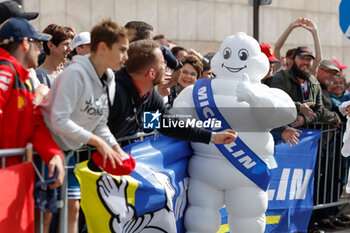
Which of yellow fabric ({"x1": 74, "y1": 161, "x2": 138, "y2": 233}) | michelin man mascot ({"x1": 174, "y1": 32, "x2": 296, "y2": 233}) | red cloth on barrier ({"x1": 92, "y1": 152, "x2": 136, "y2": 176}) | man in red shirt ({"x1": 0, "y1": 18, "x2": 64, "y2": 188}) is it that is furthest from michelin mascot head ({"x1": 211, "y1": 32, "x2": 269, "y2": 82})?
man in red shirt ({"x1": 0, "y1": 18, "x2": 64, "y2": 188})

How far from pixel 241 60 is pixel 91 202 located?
6.51 ft

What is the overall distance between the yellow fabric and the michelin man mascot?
1.10 metres

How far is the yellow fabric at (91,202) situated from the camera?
4.64 meters

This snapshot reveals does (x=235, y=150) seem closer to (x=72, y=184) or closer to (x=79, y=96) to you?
(x=72, y=184)

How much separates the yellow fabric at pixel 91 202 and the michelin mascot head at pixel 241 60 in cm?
162

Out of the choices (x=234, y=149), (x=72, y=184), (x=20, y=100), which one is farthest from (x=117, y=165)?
(x=234, y=149)

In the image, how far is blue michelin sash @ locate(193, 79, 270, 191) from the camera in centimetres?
557

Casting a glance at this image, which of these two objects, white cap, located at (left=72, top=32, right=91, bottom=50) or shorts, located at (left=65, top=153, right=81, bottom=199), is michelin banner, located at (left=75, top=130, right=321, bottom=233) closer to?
shorts, located at (left=65, top=153, right=81, bottom=199)

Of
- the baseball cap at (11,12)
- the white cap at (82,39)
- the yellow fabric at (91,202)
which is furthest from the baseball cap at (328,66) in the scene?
the baseball cap at (11,12)

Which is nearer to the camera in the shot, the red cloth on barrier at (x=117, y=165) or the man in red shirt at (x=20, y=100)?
the man in red shirt at (x=20, y=100)

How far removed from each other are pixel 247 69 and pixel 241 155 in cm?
80

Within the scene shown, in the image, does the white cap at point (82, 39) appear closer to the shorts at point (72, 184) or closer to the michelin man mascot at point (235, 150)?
the michelin man mascot at point (235, 150)

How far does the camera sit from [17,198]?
3.93 m

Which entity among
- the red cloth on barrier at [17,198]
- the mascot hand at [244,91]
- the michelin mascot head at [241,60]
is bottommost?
the red cloth on barrier at [17,198]
